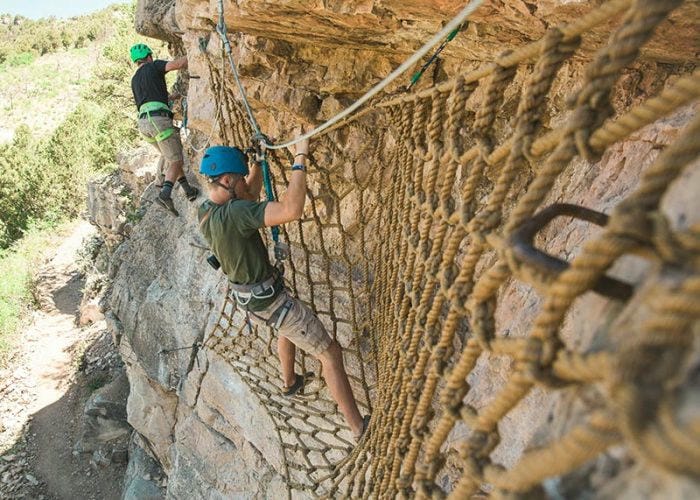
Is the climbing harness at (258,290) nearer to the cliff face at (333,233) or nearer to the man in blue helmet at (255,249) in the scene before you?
the man in blue helmet at (255,249)

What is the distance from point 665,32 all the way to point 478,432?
104cm

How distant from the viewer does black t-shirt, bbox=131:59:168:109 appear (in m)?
4.05

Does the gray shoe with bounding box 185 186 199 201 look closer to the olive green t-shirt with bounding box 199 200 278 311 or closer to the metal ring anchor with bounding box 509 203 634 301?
the olive green t-shirt with bounding box 199 200 278 311

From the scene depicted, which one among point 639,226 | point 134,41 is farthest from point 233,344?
point 134,41

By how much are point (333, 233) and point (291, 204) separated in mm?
1099

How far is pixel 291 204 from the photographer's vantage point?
6.47ft

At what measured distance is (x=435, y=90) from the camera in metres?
1.40

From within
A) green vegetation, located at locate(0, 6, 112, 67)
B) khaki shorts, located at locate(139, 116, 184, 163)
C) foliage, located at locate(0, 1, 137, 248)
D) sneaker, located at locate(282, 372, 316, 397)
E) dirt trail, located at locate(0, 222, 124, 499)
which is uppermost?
khaki shorts, located at locate(139, 116, 184, 163)

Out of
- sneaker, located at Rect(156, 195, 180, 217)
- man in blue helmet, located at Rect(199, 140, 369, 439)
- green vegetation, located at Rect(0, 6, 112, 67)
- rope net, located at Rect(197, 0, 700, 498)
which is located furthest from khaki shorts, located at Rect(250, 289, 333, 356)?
green vegetation, located at Rect(0, 6, 112, 67)

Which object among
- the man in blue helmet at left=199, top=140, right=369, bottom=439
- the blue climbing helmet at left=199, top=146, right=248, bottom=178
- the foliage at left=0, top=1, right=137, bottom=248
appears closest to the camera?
the man in blue helmet at left=199, top=140, right=369, bottom=439

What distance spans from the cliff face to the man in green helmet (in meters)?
0.31

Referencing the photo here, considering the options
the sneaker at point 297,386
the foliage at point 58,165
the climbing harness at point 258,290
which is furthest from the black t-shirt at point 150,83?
the foliage at point 58,165

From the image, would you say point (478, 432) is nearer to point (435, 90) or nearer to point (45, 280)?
point (435, 90)

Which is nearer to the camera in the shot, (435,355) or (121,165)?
(435,355)
